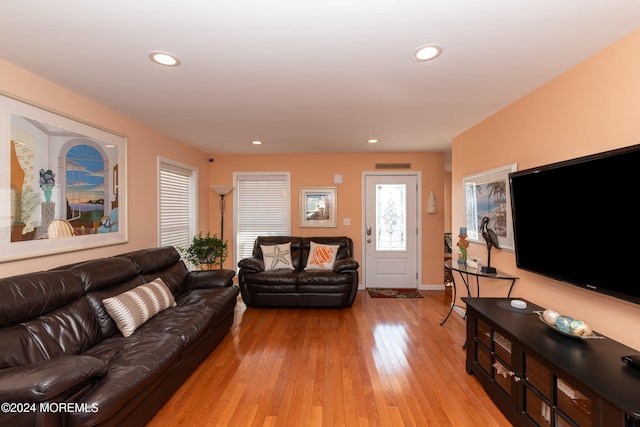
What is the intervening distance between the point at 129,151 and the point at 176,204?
1249mm

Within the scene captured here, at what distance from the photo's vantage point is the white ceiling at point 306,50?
1.47 meters

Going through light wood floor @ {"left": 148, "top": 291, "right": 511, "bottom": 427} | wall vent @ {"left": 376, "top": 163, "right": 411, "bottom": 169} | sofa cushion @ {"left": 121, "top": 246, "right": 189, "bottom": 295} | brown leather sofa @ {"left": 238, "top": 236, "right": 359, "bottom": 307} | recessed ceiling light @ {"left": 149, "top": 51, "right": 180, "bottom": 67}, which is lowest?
light wood floor @ {"left": 148, "top": 291, "right": 511, "bottom": 427}

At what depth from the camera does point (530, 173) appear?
7.10 feet

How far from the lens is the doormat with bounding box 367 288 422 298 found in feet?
15.2

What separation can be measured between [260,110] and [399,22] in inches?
67.4

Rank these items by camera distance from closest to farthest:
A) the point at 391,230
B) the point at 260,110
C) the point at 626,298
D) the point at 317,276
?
the point at 626,298 < the point at 260,110 < the point at 317,276 < the point at 391,230

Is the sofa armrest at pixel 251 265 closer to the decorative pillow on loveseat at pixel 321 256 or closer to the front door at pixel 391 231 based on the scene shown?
the decorative pillow on loveseat at pixel 321 256

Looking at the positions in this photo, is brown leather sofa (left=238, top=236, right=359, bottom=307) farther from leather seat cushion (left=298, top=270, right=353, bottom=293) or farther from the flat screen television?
the flat screen television

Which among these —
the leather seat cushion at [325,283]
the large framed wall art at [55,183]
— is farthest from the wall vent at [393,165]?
the large framed wall art at [55,183]

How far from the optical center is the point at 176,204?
428 cm

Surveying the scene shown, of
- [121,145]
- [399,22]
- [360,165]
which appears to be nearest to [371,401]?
[399,22]

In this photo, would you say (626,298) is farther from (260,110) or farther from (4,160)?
(4,160)

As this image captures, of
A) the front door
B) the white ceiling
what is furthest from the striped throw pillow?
the front door

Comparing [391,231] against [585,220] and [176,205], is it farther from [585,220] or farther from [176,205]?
[176,205]
